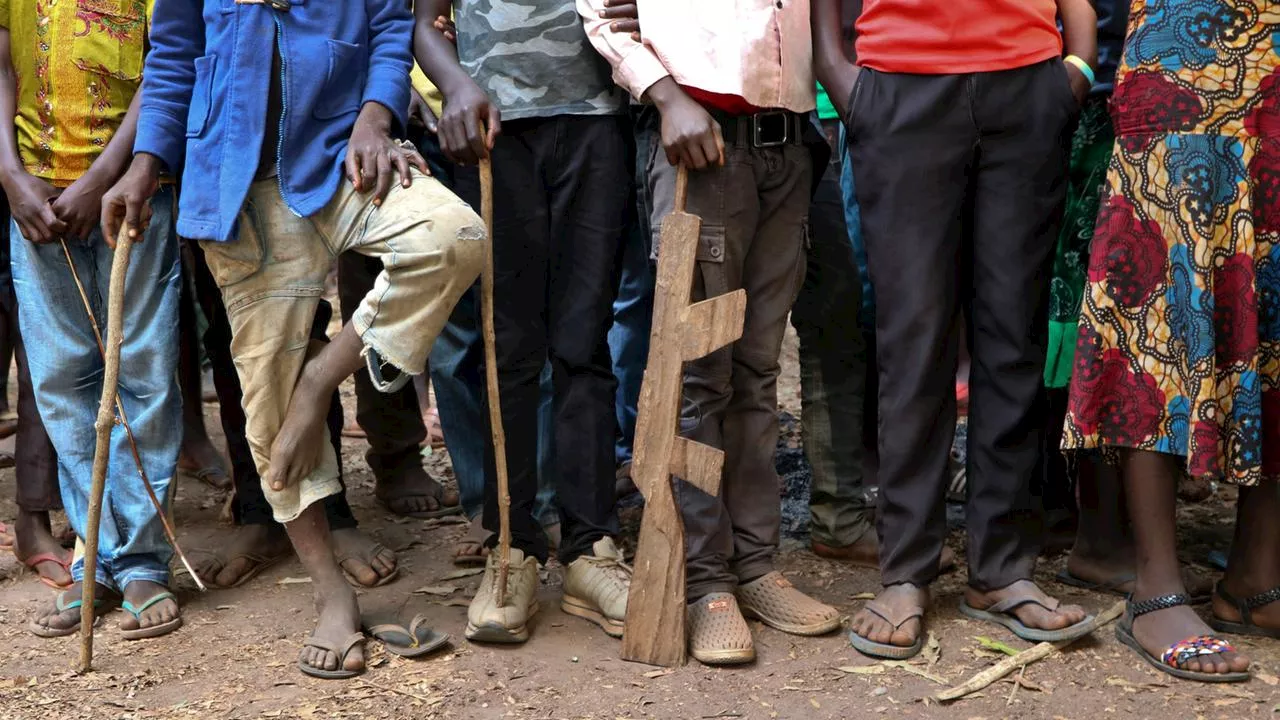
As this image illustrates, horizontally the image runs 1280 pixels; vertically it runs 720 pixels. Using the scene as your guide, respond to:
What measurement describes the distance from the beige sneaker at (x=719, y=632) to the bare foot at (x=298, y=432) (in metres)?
1.12

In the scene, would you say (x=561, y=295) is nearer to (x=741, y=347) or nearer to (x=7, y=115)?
(x=741, y=347)

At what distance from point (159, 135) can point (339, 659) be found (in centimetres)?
148

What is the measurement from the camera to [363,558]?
13.7 ft

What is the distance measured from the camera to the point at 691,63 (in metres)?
3.40

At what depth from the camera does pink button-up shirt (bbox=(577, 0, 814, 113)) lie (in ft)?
11.1

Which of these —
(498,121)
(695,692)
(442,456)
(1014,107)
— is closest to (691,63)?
(498,121)

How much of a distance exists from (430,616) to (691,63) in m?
1.74

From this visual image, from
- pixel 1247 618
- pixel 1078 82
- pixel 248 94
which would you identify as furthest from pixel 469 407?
pixel 1247 618

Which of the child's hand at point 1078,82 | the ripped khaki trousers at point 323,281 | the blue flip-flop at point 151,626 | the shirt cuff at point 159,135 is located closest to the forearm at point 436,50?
the ripped khaki trousers at point 323,281

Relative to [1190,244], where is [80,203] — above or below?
above

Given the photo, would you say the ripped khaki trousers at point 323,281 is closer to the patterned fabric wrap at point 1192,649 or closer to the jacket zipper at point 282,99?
the jacket zipper at point 282,99

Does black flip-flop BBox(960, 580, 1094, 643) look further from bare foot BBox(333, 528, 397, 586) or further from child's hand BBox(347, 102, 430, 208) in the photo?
child's hand BBox(347, 102, 430, 208)

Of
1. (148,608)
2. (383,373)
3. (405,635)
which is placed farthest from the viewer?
(148,608)

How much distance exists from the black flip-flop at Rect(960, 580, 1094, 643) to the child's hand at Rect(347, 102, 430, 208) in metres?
1.94
